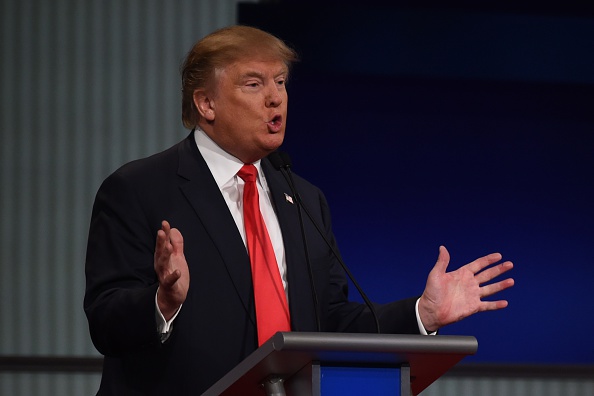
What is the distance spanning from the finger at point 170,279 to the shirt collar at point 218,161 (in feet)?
1.63

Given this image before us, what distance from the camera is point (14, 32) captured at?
3637mm

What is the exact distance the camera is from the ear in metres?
2.23

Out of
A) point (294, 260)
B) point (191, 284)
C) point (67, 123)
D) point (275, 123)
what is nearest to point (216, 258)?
point (191, 284)

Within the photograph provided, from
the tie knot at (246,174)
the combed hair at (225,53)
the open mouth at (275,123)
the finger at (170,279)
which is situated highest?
the combed hair at (225,53)

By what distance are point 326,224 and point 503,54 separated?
66.1 inches

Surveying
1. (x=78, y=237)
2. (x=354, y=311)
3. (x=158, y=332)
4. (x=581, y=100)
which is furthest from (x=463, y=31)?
(x=158, y=332)

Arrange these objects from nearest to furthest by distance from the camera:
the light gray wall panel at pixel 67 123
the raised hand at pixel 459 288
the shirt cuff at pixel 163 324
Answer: the shirt cuff at pixel 163 324 → the raised hand at pixel 459 288 → the light gray wall panel at pixel 67 123

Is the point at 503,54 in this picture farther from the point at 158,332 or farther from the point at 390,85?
the point at 158,332

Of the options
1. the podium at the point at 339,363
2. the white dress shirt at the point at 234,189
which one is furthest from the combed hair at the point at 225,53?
the podium at the point at 339,363

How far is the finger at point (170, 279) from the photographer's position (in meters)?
1.64

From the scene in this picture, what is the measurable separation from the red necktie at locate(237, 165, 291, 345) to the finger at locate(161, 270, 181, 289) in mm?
369

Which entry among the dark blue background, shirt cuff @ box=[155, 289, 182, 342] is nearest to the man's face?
shirt cuff @ box=[155, 289, 182, 342]

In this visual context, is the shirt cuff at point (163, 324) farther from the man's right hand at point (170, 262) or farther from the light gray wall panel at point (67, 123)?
the light gray wall panel at point (67, 123)

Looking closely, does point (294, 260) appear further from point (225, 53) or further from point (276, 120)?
point (225, 53)
